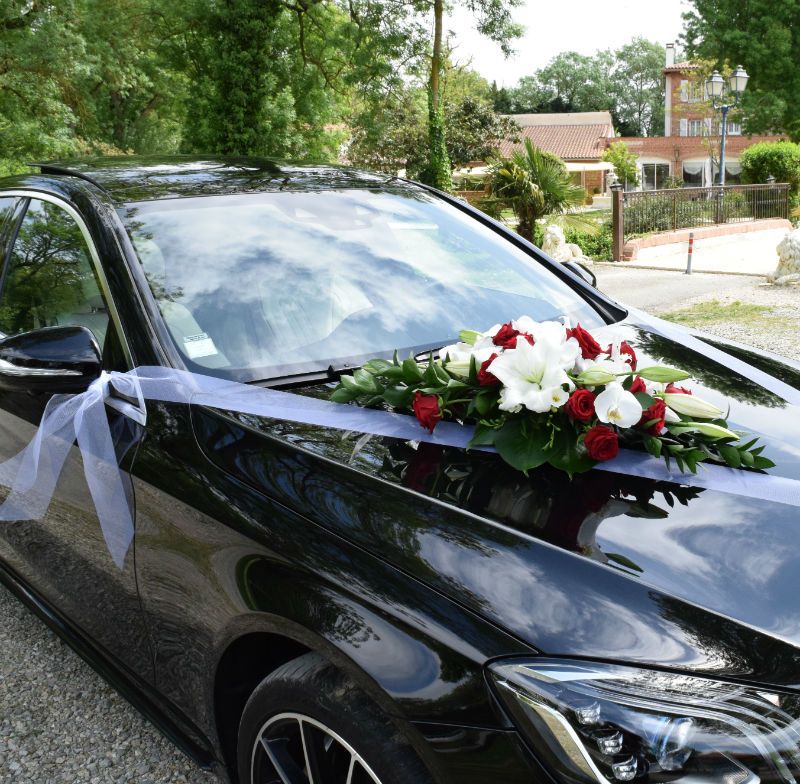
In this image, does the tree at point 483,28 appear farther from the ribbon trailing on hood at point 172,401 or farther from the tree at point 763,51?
the tree at point 763,51

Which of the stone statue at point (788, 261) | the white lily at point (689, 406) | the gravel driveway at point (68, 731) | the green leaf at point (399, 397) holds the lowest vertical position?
the gravel driveway at point (68, 731)

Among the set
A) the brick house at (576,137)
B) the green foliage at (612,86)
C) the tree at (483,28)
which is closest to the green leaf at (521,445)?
the tree at (483,28)

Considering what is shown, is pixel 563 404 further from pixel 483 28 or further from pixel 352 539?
pixel 483 28

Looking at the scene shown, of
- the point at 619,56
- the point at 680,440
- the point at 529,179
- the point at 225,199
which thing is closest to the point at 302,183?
the point at 225,199

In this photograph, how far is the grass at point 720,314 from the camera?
33.3 feet

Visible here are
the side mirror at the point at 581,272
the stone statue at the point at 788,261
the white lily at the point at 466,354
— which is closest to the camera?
the white lily at the point at 466,354

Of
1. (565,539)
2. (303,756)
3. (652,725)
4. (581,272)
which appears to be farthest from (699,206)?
(652,725)

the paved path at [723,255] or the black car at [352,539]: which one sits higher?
the black car at [352,539]

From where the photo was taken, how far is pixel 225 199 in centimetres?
275

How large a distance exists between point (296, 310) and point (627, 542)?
1255 millimetres

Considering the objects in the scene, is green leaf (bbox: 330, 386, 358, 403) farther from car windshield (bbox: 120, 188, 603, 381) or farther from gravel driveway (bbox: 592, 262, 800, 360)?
gravel driveway (bbox: 592, 262, 800, 360)

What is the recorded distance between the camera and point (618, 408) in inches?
70.1

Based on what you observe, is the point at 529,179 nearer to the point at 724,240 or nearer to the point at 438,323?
the point at 724,240

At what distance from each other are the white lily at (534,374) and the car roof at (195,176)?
1.34 m
